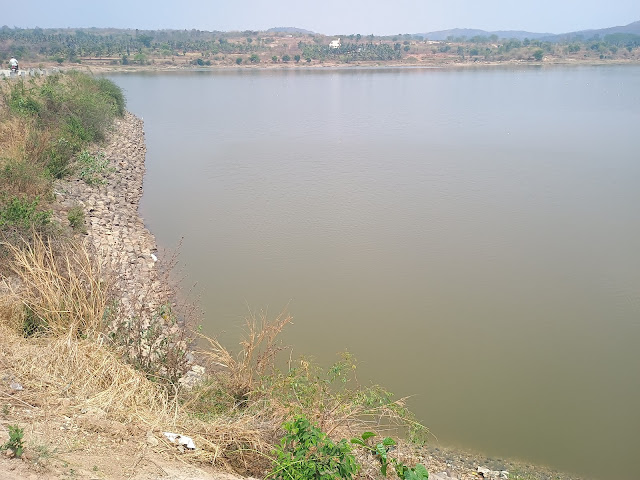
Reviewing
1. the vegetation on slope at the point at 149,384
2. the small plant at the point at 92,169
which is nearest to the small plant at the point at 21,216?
the vegetation on slope at the point at 149,384

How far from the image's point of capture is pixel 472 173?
1237cm

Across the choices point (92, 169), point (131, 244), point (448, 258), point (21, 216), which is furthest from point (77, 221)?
point (448, 258)

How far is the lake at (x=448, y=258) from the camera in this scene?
15.4 feet

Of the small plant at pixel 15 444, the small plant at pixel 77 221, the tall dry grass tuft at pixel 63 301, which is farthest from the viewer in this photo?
the small plant at pixel 77 221

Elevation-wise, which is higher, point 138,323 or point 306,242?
point 138,323

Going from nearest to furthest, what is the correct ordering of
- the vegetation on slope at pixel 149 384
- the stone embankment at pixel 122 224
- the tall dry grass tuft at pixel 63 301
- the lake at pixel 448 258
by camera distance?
the vegetation on slope at pixel 149 384 < the tall dry grass tuft at pixel 63 301 < the lake at pixel 448 258 < the stone embankment at pixel 122 224

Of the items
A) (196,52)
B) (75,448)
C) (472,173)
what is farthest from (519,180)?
(196,52)

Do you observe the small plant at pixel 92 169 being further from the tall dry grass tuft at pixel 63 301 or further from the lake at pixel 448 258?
the tall dry grass tuft at pixel 63 301

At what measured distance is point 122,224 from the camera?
840cm

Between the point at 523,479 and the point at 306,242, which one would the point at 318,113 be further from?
the point at 523,479

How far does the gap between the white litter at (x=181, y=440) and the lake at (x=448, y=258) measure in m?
2.34

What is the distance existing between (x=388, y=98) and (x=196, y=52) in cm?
3749

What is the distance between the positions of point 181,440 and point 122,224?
6374mm

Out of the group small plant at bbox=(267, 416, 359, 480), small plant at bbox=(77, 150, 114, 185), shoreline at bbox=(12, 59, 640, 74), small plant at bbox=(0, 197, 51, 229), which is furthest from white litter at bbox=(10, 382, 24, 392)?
shoreline at bbox=(12, 59, 640, 74)
